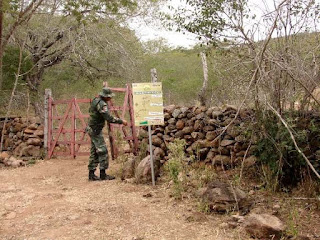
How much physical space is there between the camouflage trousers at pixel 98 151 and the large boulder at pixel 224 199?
258 centimetres

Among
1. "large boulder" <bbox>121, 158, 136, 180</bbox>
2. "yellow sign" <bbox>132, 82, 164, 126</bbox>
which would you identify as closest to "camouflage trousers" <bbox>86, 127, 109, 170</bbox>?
"large boulder" <bbox>121, 158, 136, 180</bbox>

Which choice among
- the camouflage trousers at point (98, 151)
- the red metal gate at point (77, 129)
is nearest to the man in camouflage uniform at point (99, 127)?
the camouflage trousers at point (98, 151)

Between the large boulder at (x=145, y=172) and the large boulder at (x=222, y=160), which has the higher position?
the large boulder at (x=222, y=160)

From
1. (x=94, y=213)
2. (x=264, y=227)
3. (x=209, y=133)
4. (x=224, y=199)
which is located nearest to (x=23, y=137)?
(x=209, y=133)

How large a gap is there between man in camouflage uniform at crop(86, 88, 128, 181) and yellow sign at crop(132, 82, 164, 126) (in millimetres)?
621

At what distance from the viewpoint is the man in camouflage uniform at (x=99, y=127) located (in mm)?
6793

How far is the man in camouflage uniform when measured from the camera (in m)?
6.79

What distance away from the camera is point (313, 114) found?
205 inches

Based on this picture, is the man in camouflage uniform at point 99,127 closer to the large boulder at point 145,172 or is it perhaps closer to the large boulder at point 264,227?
the large boulder at point 145,172

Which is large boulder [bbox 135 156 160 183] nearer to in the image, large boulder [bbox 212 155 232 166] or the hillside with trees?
the hillside with trees

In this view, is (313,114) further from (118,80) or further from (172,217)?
(118,80)

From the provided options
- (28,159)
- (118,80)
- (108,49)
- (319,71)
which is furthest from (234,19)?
(118,80)

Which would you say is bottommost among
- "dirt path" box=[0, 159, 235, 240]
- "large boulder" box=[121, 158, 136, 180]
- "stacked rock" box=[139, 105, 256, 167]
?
"dirt path" box=[0, 159, 235, 240]

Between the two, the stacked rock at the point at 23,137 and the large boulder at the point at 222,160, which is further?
the stacked rock at the point at 23,137
